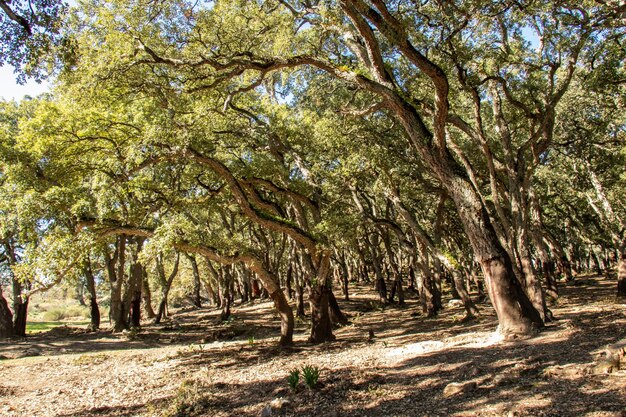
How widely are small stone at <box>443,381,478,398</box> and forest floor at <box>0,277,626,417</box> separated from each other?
0.6 inches

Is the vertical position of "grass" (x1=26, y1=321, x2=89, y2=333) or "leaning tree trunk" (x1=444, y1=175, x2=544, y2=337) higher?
"leaning tree trunk" (x1=444, y1=175, x2=544, y2=337)

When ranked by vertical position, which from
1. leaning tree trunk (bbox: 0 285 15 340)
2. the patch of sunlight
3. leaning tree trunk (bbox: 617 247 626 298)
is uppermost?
leaning tree trunk (bbox: 0 285 15 340)

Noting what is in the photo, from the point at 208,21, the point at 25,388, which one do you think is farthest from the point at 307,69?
the point at 25,388

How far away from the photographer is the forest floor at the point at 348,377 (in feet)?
17.4

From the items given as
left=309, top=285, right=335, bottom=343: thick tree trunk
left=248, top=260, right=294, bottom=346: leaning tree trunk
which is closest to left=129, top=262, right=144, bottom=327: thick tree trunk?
left=248, top=260, right=294, bottom=346: leaning tree trunk

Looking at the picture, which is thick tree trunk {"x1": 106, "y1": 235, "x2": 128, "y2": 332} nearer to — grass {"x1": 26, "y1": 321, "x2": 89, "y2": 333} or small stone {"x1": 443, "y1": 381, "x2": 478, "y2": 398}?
grass {"x1": 26, "y1": 321, "x2": 89, "y2": 333}

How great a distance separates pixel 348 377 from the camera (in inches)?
309

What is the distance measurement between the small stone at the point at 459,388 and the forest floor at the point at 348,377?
0.01m

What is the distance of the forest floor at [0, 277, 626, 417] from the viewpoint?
209 inches

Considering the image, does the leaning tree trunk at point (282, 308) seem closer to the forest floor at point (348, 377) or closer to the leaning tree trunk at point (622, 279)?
the forest floor at point (348, 377)

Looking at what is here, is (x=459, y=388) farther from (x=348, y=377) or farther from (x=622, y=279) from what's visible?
(x=622, y=279)

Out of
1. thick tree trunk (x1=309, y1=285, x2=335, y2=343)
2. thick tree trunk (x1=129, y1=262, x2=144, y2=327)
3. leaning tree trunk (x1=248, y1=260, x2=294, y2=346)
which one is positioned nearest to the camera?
leaning tree trunk (x1=248, y1=260, x2=294, y2=346)

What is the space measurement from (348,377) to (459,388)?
2433 millimetres

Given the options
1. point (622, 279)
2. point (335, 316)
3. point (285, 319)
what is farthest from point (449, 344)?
point (622, 279)
